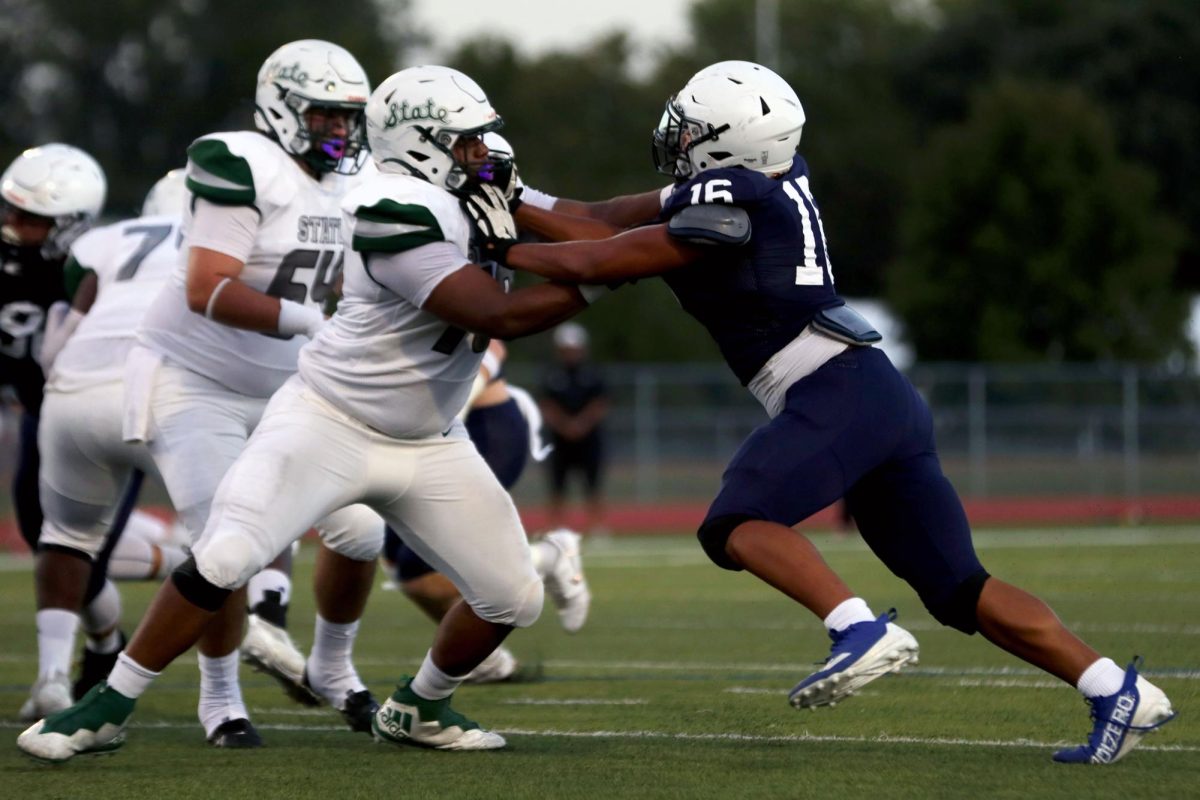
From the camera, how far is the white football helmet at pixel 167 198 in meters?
6.23

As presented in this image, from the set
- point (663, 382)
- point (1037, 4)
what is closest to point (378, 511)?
point (663, 382)

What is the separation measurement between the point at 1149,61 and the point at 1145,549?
25.0 metres

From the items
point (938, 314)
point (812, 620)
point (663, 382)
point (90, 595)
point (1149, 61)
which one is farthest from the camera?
point (1149, 61)

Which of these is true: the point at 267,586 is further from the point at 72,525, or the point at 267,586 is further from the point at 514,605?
the point at 514,605

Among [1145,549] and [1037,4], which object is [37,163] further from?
[1037,4]

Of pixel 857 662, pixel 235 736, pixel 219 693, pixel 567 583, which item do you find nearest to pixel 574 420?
pixel 567 583

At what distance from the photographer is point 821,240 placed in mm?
4438

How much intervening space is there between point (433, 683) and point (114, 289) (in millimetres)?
1711

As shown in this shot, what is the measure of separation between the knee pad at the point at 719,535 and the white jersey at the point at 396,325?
27.4 inches

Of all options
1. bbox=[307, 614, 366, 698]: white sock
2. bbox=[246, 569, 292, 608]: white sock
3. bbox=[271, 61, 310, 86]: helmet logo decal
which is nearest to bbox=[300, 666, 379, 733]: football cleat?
bbox=[307, 614, 366, 698]: white sock

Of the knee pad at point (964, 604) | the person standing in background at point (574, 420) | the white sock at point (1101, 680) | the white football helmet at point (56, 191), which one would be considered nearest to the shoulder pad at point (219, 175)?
the white football helmet at point (56, 191)

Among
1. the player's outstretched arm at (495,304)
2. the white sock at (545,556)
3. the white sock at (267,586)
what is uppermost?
the player's outstretched arm at (495,304)

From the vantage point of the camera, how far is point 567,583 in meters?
6.73

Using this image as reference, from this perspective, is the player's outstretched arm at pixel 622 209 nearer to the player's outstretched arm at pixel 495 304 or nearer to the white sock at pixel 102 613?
the player's outstretched arm at pixel 495 304
